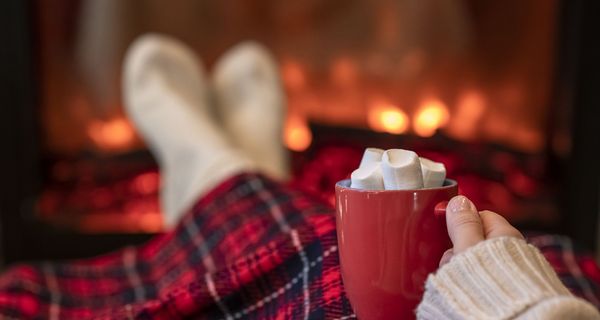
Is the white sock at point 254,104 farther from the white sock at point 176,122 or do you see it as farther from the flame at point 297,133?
the flame at point 297,133

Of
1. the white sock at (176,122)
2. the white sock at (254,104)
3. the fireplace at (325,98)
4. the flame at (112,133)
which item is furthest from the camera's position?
the flame at (112,133)

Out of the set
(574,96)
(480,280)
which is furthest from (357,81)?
(480,280)

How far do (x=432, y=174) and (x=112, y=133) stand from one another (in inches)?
47.2

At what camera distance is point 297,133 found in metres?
1.48

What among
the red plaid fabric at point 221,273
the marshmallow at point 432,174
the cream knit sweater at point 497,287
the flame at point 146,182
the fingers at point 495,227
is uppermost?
the marshmallow at point 432,174

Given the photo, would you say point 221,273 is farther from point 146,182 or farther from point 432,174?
point 146,182

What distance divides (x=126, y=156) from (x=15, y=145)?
0.23 meters

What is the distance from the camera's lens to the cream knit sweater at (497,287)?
0.33m

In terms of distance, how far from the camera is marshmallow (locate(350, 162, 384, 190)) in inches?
14.6

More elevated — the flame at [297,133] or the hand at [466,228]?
the hand at [466,228]

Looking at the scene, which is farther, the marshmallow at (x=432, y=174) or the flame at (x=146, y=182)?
the flame at (x=146, y=182)

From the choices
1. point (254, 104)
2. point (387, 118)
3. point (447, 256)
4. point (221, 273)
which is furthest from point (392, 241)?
point (387, 118)

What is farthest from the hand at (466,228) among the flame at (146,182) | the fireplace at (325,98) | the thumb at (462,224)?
the flame at (146,182)

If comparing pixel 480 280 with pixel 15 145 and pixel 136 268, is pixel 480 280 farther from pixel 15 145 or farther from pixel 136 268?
pixel 15 145
